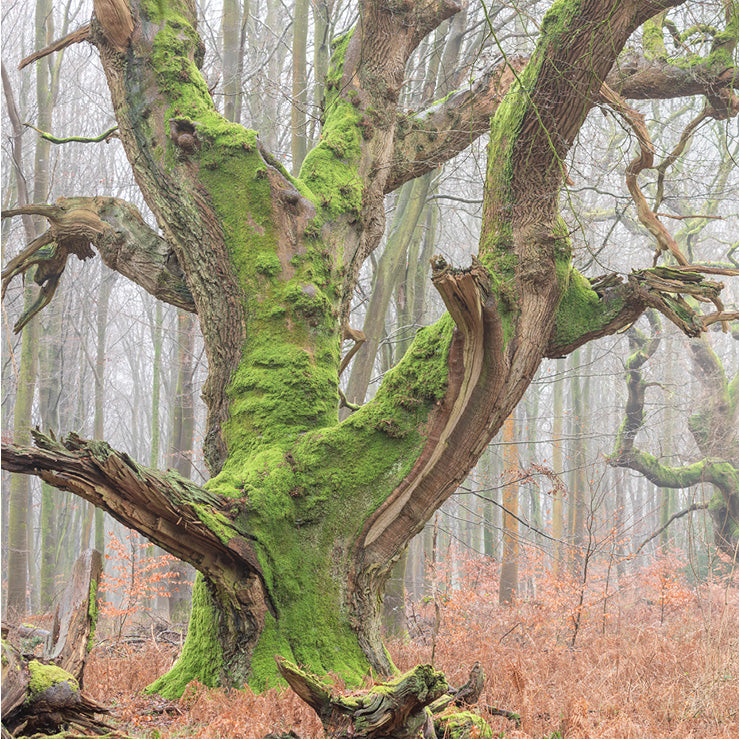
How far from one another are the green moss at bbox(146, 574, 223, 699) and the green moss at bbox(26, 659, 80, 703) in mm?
1434

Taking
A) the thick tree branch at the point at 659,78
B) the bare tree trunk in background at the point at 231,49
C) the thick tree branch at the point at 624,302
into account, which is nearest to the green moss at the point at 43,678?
the thick tree branch at the point at 624,302

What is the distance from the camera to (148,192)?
5.29 metres

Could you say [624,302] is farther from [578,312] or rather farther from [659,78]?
[659,78]

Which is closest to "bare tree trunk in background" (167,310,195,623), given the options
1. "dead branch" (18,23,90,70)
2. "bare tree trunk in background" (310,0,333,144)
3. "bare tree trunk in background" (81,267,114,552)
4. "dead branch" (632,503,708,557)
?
"bare tree trunk in background" (310,0,333,144)

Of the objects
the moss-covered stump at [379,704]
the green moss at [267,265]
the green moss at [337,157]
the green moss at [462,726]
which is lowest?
the green moss at [462,726]

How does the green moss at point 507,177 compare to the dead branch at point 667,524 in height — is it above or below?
above

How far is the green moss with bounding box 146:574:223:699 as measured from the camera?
4.33m

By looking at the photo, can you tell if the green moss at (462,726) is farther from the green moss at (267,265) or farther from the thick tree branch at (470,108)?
the thick tree branch at (470,108)

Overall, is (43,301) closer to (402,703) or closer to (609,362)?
(402,703)

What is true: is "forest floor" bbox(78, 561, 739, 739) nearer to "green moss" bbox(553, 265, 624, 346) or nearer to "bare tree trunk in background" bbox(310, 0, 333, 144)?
"green moss" bbox(553, 265, 624, 346)

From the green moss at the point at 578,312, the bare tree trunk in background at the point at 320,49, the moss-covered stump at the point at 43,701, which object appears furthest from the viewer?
the bare tree trunk in background at the point at 320,49

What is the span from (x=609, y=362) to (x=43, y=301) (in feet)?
74.1

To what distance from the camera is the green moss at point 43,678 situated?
282 centimetres

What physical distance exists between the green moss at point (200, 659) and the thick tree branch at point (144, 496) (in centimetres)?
59
